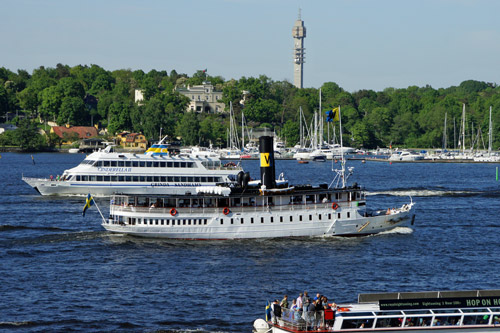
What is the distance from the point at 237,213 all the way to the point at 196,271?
11.2 m

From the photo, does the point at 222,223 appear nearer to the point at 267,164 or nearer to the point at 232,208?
the point at 232,208

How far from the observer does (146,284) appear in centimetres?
5209

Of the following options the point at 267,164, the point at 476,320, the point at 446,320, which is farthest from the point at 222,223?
the point at 476,320

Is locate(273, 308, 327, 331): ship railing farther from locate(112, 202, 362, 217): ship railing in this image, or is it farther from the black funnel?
the black funnel

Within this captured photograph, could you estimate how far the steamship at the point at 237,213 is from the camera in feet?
Answer: 215

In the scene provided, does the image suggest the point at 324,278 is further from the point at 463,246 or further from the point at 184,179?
the point at 184,179

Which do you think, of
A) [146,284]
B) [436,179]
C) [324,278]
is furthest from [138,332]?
[436,179]

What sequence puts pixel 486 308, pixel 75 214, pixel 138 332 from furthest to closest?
pixel 75 214, pixel 138 332, pixel 486 308

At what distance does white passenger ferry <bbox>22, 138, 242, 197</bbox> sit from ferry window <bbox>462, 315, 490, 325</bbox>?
209 ft

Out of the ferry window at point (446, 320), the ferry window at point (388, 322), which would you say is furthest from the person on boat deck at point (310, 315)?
the ferry window at point (446, 320)

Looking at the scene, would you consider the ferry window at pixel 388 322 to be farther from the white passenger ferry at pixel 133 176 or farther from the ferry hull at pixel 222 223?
the white passenger ferry at pixel 133 176

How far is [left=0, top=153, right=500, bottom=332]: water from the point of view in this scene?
148 feet

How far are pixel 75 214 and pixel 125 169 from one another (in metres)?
17.2

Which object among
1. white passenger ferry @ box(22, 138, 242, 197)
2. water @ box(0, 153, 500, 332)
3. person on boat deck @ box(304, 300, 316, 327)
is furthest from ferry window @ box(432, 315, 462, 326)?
white passenger ferry @ box(22, 138, 242, 197)
